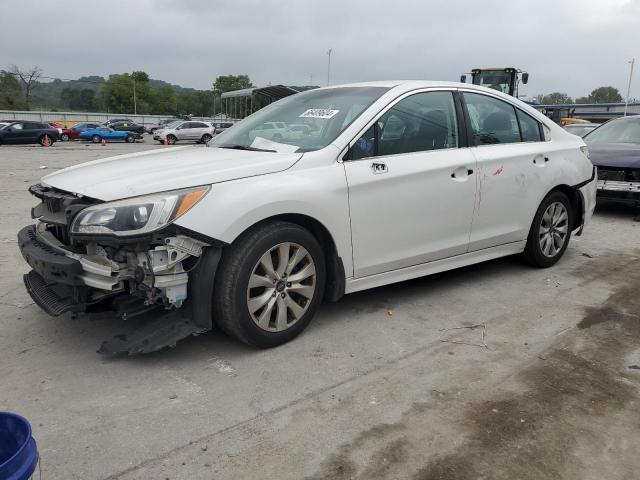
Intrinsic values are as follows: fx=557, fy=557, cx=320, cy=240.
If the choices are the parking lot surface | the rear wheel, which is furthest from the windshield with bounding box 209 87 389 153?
the rear wheel

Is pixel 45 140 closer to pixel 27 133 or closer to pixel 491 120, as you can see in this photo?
pixel 27 133

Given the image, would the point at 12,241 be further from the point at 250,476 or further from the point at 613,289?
the point at 613,289

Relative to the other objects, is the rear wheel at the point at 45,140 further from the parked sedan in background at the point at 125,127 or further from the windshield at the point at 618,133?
the windshield at the point at 618,133

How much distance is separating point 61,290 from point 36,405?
74 cm

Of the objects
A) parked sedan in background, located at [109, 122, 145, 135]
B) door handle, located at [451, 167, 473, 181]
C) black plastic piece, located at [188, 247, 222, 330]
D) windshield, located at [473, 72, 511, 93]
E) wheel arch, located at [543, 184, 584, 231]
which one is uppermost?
windshield, located at [473, 72, 511, 93]

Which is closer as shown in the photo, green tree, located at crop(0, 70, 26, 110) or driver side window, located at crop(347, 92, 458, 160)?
driver side window, located at crop(347, 92, 458, 160)

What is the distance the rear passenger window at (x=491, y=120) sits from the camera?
459cm

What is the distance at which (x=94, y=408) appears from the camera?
2.86 metres

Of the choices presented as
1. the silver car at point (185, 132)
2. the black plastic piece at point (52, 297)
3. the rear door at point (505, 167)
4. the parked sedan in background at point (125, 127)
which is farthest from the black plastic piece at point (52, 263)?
the parked sedan in background at point (125, 127)

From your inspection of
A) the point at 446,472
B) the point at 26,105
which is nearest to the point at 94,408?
the point at 446,472

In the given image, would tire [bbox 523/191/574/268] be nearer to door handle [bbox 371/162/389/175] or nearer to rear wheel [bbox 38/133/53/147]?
door handle [bbox 371/162/389/175]

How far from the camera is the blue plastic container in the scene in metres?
1.66

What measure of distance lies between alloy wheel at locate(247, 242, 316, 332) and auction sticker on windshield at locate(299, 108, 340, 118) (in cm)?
112

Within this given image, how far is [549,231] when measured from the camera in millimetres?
5309
